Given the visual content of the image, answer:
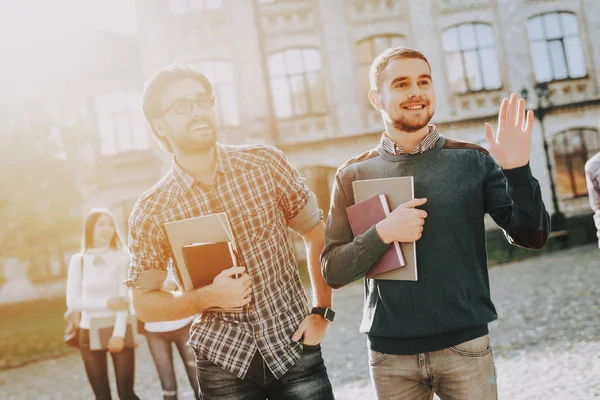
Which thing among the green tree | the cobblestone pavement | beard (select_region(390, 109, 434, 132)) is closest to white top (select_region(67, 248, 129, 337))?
the cobblestone pavement

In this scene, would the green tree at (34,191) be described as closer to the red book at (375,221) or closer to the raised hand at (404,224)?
the red book at (375,221)

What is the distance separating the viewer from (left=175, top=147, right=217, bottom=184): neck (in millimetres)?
2102

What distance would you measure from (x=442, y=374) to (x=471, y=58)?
50.7 ft

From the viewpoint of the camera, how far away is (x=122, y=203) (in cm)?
1516

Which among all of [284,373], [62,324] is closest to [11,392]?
[62,324]

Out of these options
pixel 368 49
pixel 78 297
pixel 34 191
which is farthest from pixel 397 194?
pixel 368 49

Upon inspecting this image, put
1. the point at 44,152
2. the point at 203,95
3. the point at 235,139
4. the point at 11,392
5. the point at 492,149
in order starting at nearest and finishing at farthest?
1. the point at 492,149
2. the point at 203,95
3. the point at 11,392
4. the point at 44,152
5. the point at 235,139

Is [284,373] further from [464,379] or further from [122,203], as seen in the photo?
[122,203]

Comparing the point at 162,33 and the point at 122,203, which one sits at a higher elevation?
the point at 162,33

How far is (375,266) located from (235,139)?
13.3 m

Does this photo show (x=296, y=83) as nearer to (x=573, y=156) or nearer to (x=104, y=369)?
(x=573, y=156)

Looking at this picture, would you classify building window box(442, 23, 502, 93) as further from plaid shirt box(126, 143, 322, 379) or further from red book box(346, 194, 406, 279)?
red book box(346, 194, 406, 279)

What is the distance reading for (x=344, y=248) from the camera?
1855mm

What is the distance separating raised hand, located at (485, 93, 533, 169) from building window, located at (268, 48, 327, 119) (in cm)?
1370
